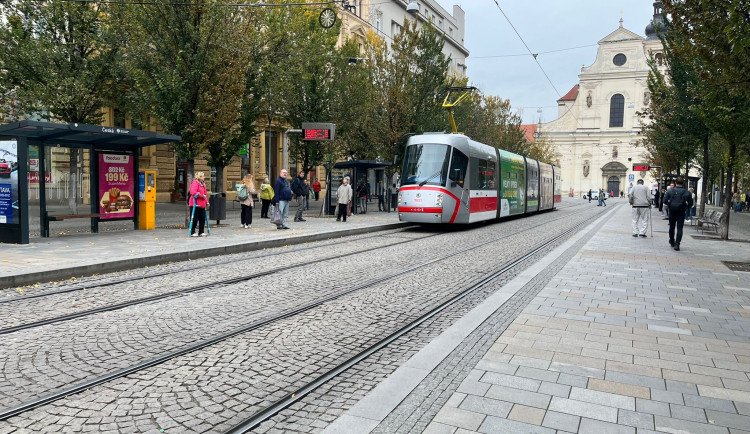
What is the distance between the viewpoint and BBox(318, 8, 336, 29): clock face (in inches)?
1106

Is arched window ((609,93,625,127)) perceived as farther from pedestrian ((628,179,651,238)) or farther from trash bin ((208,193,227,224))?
trash bin ((208,193,227,224))

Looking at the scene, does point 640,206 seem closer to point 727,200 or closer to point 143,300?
point 727,200

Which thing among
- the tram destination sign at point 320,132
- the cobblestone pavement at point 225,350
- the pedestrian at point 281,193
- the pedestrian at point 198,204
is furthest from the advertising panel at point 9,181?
the tram destination sign at point 320,132

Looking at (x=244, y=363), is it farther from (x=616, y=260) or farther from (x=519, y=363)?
(x=616, y=260)

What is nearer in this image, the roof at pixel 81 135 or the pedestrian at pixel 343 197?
the roof at pixel 81 135

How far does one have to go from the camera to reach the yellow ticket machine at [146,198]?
15453 mm

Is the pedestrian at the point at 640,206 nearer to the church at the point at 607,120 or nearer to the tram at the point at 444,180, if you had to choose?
the tram at the point at 444,180

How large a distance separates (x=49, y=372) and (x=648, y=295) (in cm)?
688

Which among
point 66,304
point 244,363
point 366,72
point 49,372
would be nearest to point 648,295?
point 244,363

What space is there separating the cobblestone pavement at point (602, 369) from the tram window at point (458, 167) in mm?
9698

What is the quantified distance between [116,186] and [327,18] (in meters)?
17.1

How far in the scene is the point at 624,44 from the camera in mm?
81312

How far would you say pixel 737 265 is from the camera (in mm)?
10578

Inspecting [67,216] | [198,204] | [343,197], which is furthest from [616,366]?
[343,197]
